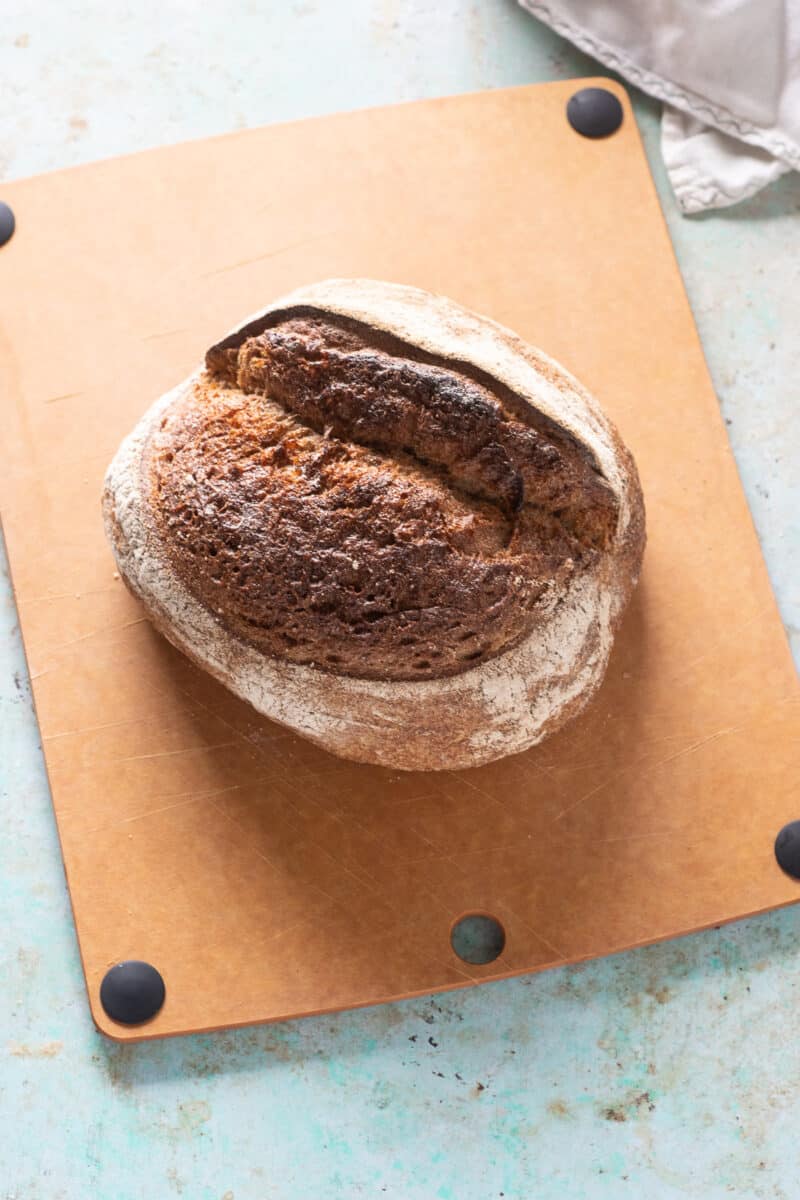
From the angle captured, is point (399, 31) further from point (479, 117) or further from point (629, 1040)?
point (629, 1040)

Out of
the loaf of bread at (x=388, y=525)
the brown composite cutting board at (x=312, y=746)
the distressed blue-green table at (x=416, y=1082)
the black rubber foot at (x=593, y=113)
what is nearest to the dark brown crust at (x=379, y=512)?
the loaf of bread at (x=388, y=525)

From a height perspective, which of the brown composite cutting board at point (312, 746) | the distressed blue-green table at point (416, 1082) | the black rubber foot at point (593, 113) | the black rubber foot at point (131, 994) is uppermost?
the black rubber foot at point (593, 113)

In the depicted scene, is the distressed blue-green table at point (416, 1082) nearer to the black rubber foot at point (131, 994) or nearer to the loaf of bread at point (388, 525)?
the black rubber foot at point (131, 994)

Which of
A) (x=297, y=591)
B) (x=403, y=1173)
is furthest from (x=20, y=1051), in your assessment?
(x=297, y=591)

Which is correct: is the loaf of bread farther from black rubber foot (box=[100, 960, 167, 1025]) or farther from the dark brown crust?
black rubber foot (box=[100, 960, 167, 1025])

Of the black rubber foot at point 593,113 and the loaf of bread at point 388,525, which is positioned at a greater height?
the black rubber foot at point 593,113

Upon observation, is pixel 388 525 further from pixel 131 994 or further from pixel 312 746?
pixel 131 994

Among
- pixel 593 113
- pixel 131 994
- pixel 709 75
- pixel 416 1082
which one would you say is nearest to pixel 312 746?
pixel 131 994

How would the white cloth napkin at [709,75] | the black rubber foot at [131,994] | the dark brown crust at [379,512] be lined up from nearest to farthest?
the dark brown crust at [379,512], the black rubber foot at [131,994], the white cloth napkin at [709,75]
